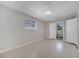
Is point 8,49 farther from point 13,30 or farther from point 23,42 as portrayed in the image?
point 23,42

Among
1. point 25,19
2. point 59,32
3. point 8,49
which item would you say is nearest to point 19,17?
point 25,19

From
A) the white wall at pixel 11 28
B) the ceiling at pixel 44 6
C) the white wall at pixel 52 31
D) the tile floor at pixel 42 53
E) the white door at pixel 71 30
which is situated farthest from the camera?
the white wall at pixel 52 31

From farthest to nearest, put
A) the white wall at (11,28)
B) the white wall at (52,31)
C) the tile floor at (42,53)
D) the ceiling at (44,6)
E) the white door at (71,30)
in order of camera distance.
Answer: the white wall at (52,31), the white door at (71,30), the white wall at (11,28), the ceiling at (44,6), the tile floor at (42,53)

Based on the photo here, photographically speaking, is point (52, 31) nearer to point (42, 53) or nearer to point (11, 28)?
point (11, 28)

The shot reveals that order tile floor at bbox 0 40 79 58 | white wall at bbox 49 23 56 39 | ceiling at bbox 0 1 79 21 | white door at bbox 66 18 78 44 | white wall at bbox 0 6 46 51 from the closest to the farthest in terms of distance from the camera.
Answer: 1. tile floor at bbox 0 40 79 58
2. ceiling at bbox 0 1 79 21
3. white wall at bbox 0 6 46 51
4. white door at bbox 66 18 78 44
5. white wall at bbox 49 23 56 39

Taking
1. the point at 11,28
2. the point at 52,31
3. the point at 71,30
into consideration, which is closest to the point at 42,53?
the point at 11,28

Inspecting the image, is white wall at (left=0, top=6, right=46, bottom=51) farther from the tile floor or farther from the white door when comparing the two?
the white door

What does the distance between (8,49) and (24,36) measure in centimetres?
176

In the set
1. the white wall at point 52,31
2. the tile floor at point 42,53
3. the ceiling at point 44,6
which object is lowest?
the tile floor at point 42,53

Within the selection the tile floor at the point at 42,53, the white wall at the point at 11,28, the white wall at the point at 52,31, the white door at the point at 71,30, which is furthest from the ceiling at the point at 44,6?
the white wall at the point at 52,31

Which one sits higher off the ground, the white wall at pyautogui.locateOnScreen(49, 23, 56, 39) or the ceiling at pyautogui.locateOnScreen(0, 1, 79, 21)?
the ceiling at pyautogui.locateOnScreen(0, 1, 79, 21)

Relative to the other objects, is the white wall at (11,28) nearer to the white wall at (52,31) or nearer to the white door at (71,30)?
the white door at (71,30)

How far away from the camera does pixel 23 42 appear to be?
6.08 m

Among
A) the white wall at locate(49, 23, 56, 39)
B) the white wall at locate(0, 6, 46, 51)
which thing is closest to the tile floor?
the white wall at locate(0, 6, 46, 51)
